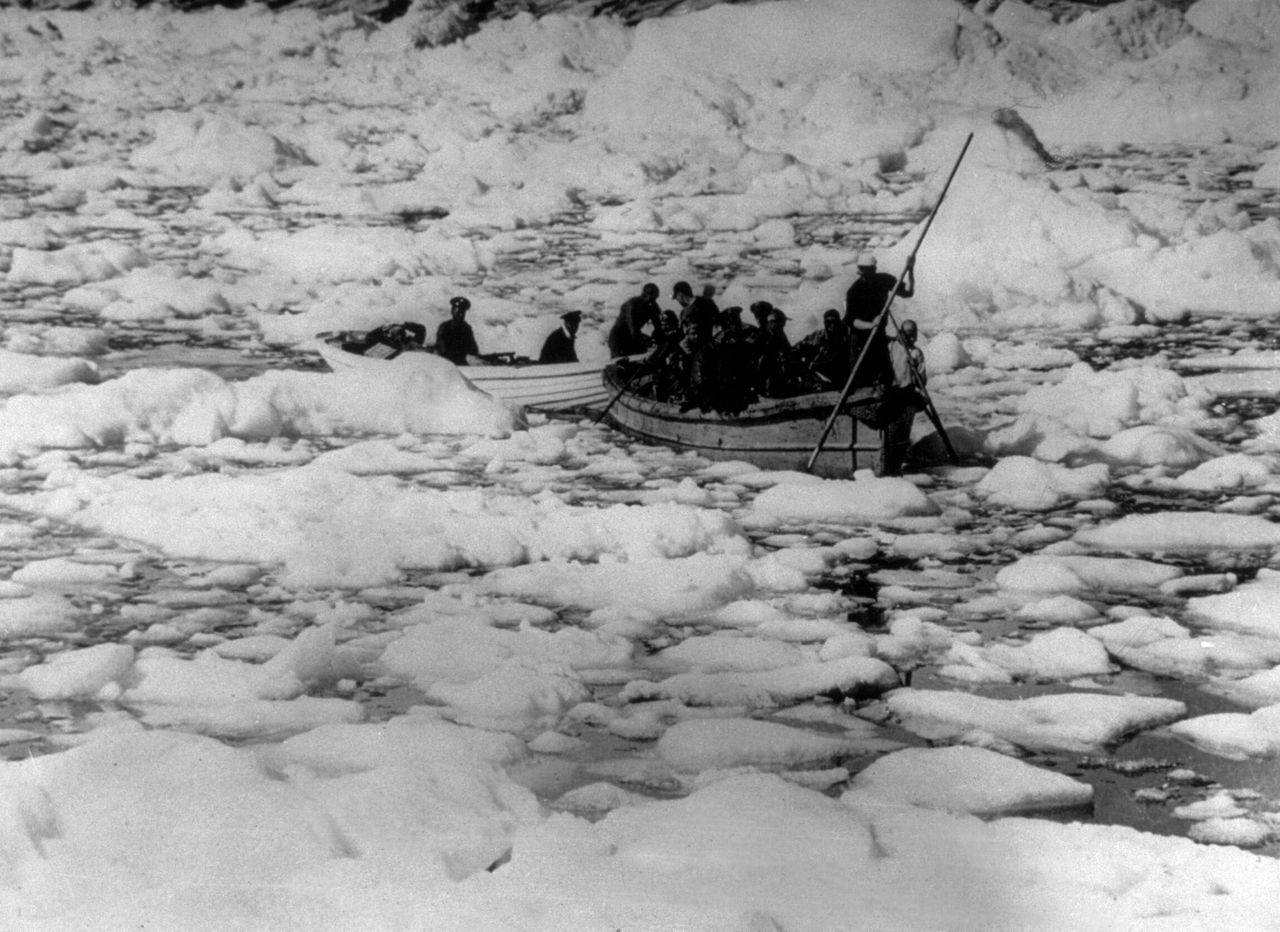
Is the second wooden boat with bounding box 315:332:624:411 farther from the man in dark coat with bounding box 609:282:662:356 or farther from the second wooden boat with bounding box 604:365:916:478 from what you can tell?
the second wooden boat with bounding box 604:365:916:478

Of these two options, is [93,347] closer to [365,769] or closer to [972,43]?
[365,769]

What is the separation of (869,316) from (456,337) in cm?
260

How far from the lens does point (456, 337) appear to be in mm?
10102

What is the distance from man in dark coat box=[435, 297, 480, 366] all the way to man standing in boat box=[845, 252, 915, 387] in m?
2.39

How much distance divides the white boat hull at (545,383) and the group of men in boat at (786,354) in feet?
3.30

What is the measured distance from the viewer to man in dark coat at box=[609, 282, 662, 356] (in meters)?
9.54

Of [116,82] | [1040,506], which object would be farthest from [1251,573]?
[116,82]

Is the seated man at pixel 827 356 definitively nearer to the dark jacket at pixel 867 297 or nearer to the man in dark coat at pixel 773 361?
the man in dark coat at pixel 773 361

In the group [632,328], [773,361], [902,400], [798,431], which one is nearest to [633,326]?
[632,328]

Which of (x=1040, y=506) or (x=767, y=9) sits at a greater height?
(x=767, y=9)

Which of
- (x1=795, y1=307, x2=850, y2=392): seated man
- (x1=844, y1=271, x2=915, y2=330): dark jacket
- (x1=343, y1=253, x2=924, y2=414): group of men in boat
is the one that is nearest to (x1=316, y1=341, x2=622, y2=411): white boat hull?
(x1=343, y1=253, x2=924, y2=414): group of men in boat

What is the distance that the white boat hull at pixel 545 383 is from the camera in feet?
31.6

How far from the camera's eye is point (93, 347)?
35.3ft

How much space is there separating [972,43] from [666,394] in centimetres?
976
